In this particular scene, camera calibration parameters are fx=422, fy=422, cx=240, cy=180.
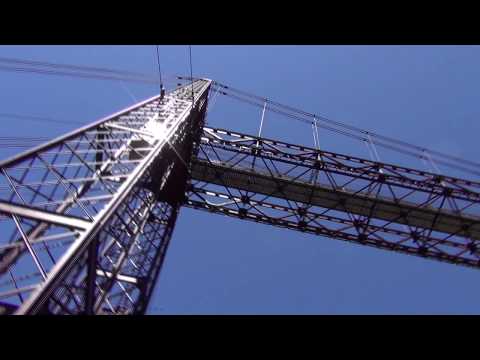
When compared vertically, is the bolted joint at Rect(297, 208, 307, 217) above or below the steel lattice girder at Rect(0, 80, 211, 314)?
above

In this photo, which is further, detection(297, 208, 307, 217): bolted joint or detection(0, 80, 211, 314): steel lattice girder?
detection(297, 208, 307, 217): bolted joint

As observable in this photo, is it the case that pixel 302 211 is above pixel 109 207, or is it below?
above

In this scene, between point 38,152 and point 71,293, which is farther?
point 38,152

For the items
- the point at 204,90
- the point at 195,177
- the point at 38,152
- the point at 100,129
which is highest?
the point at 204,90

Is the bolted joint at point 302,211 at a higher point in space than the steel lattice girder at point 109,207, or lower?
higher

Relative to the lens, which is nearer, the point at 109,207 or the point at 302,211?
the point at 109,207

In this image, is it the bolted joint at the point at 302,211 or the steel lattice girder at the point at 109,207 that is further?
the bolted joint at the point at 302,211
